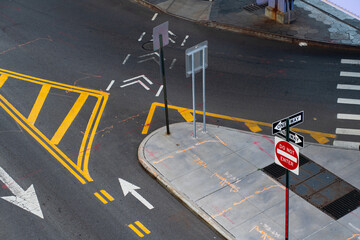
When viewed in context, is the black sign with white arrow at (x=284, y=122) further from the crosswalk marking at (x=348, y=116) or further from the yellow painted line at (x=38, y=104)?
the yellow painted line at (x=38, y=104)

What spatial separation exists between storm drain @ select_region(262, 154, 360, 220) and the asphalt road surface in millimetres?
2123

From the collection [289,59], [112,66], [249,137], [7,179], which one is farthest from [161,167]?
[289,59]

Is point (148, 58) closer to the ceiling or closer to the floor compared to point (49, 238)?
closer to the ceiling

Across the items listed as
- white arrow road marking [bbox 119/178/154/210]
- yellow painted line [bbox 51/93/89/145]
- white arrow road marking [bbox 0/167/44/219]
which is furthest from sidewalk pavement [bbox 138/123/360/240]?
white arrow road marking [bbox 0/167/44/219]

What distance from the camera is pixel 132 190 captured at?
59.0 feet

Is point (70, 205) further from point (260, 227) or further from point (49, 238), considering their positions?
point (260, 227)

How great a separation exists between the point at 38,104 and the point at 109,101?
2.91 metres

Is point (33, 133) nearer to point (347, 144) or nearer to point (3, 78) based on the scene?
point (3, 78)

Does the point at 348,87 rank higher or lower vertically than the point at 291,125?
lower

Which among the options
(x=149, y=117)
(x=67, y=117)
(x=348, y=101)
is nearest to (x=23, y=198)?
(x=67, y=117)

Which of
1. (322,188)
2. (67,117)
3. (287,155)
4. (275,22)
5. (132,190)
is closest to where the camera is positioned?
(287,155)

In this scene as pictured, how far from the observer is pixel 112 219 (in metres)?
16.8

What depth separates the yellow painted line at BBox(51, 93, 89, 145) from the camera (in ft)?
67.4

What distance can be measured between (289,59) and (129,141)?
355 inches
